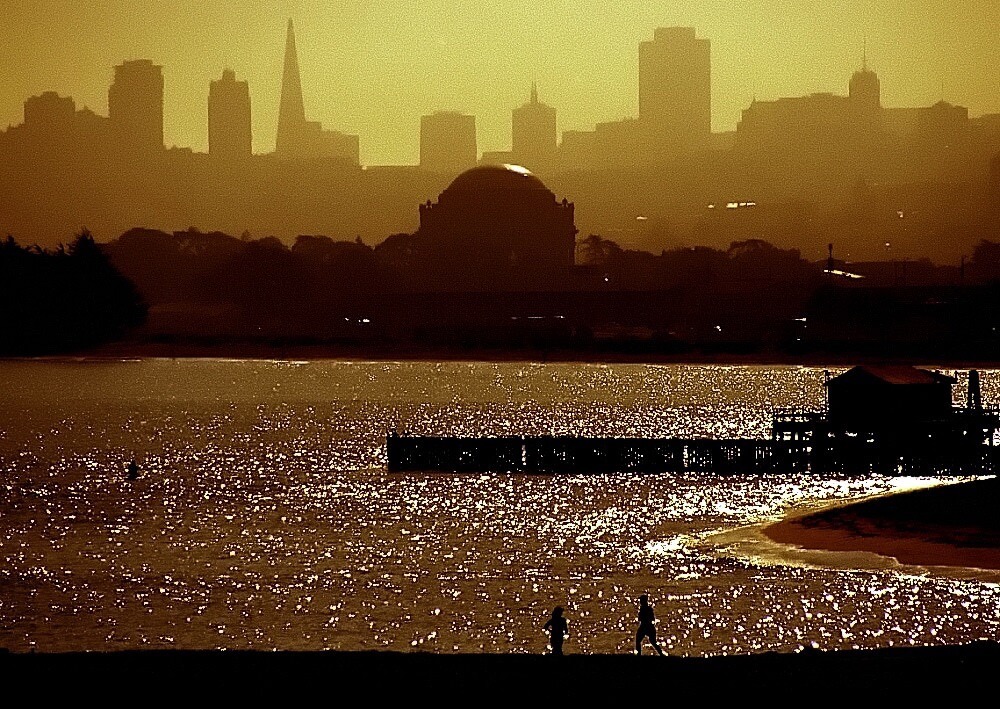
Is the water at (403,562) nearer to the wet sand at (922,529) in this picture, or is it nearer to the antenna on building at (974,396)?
the wet sand at (922,529)

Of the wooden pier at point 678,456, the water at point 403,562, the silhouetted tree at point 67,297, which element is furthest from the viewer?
the silhouetted tree at point 67,297

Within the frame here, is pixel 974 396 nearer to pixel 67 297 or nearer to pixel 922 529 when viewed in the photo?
pixel 922 529

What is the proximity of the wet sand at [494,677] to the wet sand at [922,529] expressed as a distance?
70.7 ft

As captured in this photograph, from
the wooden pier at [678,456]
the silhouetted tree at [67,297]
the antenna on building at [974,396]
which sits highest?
the silhouetted tree at [67,297]

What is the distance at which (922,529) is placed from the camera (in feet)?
159

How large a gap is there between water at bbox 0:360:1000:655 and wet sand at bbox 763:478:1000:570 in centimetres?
130

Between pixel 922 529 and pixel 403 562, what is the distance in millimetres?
13449

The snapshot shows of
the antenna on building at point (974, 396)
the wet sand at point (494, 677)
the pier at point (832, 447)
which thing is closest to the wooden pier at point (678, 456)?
the pier at point (832, 447)

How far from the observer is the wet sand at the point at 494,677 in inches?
886

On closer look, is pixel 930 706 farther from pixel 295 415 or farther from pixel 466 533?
pixel 295 415

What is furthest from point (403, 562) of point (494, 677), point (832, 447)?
point (494, 677)

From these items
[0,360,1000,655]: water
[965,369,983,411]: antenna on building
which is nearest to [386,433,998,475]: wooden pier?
[0,360,1000,655]: water

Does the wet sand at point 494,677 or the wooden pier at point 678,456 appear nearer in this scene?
the wet sand at point 494,677

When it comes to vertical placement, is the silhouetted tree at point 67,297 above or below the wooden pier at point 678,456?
above
